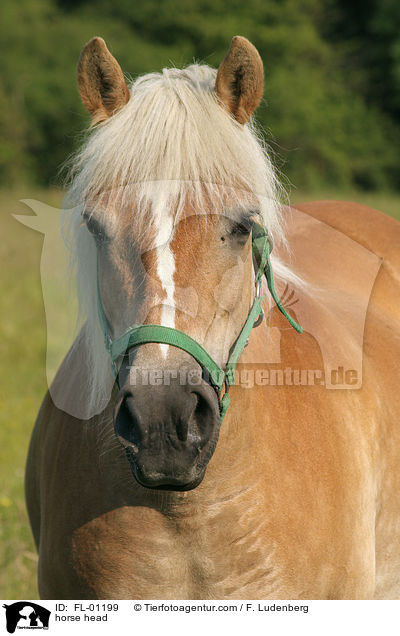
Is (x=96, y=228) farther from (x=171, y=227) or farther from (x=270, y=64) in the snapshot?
(x=270, y=64)

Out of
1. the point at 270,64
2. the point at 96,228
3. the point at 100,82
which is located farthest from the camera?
the point at 270,64

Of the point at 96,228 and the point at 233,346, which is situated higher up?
the point at 96,228

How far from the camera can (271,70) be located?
30.9 m

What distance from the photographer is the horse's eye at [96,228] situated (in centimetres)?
182

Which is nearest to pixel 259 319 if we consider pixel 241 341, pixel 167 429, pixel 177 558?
pixel 241 341

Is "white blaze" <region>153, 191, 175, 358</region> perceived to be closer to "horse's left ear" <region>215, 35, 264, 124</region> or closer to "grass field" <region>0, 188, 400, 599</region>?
"horse's left ear" <region>215, 35, 264, 124</region>

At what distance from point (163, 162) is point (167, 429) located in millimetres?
677

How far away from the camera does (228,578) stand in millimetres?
1950

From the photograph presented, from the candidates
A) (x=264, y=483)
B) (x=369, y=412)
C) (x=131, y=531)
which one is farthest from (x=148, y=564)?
(x=369, y=412)

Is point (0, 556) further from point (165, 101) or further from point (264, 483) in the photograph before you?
point (165, 101)

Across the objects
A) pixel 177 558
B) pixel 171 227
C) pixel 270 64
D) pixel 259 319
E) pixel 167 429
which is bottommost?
pixel 177 558

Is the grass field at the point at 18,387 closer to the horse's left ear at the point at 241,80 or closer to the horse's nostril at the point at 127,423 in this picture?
the horse's left ear at the point at 241,80

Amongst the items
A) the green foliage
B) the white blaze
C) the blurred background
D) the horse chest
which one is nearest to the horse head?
the white blaze

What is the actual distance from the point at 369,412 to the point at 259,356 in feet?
1.90
